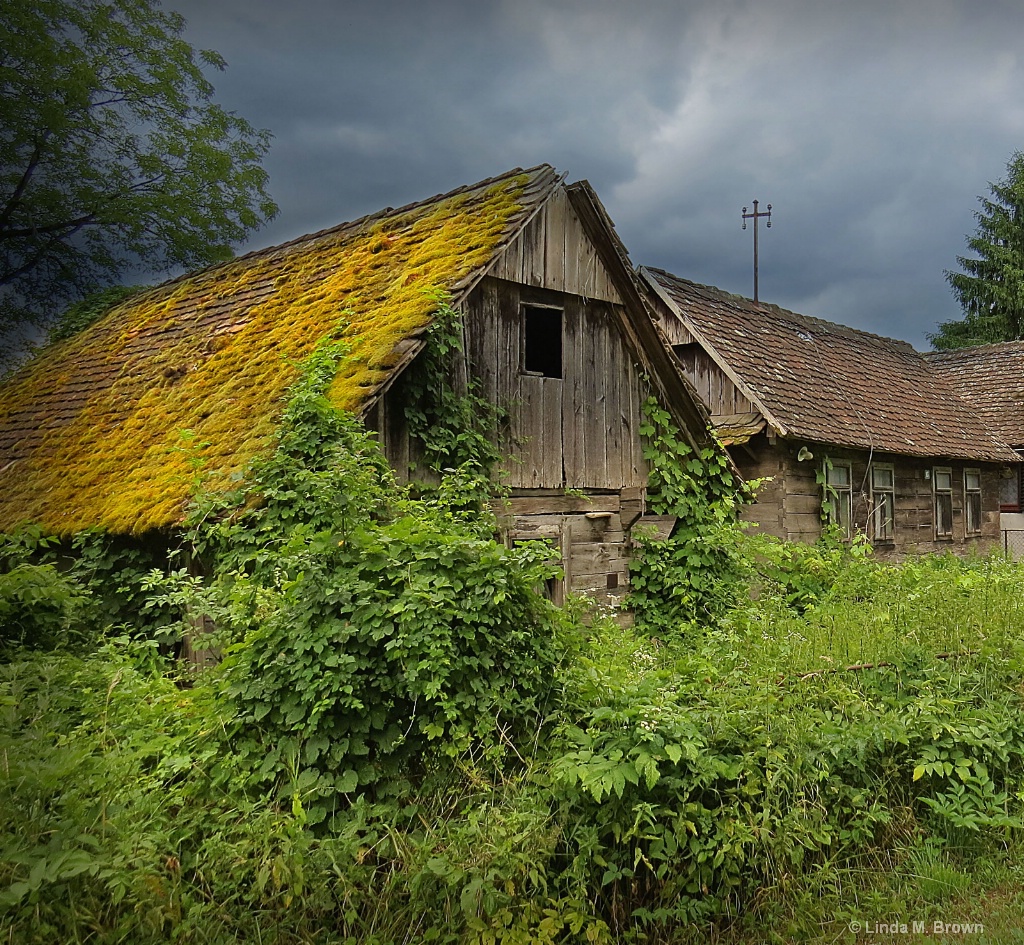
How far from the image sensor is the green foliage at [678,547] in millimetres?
10648

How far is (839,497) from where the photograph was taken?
16.6m

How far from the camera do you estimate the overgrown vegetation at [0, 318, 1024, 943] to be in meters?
4.09

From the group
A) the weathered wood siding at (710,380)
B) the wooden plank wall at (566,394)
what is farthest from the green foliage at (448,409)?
the weathered wood siding at (710,380)

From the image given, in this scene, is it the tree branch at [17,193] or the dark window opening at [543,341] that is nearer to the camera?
the tree branch at [17,193]

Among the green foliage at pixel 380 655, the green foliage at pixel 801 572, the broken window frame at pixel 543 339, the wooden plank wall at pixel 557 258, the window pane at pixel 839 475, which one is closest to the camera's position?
the green foliage at pixel 380 655

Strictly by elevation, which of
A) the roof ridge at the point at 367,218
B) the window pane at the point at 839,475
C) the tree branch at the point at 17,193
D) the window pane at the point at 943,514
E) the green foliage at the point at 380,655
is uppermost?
the roof ridge at the point at 367,218

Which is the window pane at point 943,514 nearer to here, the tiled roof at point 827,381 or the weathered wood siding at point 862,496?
the weathered wood siding at point 862,496

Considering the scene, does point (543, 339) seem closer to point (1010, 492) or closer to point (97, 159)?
point (97, 159)

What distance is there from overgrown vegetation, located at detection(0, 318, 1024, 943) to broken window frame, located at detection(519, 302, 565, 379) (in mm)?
3971

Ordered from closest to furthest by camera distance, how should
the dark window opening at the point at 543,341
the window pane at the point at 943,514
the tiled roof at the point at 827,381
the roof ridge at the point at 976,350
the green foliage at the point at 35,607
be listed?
the green foliage at the point at 35,607, the dark window opening at the point at 543,341, the tiled roof at the point at 827,381, the window pane at the point at 943,514, the roof ridge at the point at 976,350

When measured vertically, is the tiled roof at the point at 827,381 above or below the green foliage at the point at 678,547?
above

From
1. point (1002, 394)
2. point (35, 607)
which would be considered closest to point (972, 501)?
point (1002, 394)

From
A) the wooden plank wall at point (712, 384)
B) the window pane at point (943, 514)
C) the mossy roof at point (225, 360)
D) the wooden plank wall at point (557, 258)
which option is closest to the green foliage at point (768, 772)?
the mossy roof at point (225, 360)

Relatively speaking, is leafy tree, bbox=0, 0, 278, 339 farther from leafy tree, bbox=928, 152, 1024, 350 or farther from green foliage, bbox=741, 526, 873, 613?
leafy tree, bbox=928, 152, 1024, 350
